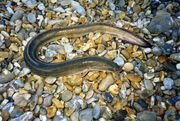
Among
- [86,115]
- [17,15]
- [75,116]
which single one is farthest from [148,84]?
[17,15]

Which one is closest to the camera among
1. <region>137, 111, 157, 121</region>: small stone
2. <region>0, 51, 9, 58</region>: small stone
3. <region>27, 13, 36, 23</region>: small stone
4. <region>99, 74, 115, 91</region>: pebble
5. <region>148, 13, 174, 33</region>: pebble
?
<region>137, 111, 157, 121</region>: small stone

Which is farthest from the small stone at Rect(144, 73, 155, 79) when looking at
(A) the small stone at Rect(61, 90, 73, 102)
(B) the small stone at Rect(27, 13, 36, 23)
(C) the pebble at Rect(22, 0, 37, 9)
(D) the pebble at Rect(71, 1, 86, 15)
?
(C) the pebble at Rect(22, 0, 37, 9)

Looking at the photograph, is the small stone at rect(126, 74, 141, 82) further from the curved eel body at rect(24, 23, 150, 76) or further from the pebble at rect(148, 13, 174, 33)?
the pebble at rect(148, 13, 174, 33)

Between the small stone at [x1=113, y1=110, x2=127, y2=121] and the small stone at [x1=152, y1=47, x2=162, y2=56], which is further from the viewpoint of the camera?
the small stone at [x1=152, y1=47, x2=162, y2=56]

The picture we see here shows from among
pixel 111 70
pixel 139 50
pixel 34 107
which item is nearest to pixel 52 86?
pixel 34 107

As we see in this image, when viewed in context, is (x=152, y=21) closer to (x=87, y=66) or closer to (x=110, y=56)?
(x=110, y=56)

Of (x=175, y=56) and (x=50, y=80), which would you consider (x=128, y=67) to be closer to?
(x=175, y=56)
